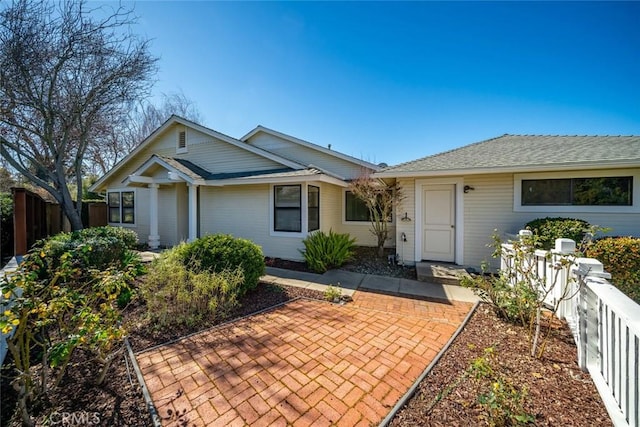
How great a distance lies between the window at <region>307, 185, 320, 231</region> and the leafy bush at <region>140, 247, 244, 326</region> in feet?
13.8

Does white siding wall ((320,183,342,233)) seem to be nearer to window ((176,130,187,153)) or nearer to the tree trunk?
window ((176,130,187,153))

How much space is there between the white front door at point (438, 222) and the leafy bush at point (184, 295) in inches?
228

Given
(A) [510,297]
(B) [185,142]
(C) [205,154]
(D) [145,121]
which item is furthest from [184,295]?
(D) [145,121]

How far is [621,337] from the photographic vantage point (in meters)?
1.97

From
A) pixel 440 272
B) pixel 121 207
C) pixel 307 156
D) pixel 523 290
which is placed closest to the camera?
pixel 523 290

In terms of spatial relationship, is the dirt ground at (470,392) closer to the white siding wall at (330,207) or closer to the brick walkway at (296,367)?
the brick walkway at (296,367)

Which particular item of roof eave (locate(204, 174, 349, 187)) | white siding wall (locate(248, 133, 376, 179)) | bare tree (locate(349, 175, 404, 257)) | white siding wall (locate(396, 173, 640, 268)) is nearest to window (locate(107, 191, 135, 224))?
roof eave (locate(204, 174, 349, 187))

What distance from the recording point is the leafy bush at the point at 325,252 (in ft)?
23.9

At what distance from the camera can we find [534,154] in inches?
275

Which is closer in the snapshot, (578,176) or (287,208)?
(578,176)

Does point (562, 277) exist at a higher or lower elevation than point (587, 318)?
higher

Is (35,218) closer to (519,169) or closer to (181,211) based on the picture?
(181,211)

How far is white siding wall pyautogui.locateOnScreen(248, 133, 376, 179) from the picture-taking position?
11203 mm

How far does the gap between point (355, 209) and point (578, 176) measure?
278 inches
